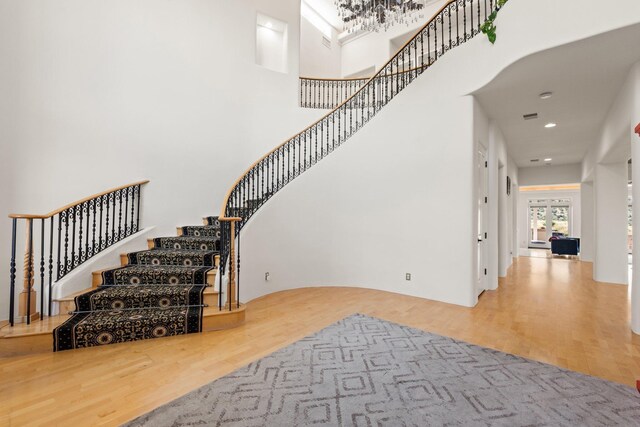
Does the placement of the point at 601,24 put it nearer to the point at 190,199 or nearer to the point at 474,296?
the point at 474,296

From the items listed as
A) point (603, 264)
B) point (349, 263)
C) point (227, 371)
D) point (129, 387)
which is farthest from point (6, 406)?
point (603, 264)

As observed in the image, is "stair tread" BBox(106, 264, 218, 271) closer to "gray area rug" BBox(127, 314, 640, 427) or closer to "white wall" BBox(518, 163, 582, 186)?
"gray area rug" BBox(127, 314, 640, 427)

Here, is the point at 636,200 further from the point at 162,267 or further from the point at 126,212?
the point at 126,212

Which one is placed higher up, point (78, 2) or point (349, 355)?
point (78, 2)

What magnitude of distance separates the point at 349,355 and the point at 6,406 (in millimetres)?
2615

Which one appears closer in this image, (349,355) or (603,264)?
(349,355)

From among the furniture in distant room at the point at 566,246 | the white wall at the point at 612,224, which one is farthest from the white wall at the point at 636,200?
the furniture in distant room at the point at 566,246

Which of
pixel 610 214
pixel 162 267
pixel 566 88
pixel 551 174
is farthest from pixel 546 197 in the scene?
pixel 162 267

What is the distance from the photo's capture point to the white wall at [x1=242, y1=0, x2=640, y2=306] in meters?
4.53

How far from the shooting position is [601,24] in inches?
122

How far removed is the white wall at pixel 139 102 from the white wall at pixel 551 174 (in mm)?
8972

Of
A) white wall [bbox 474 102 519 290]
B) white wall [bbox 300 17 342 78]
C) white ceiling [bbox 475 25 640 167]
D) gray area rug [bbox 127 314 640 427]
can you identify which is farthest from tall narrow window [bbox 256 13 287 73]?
gray area rug [bbox 127 314 640 427]

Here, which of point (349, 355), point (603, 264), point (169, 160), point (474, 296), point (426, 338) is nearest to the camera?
point (349, 355)

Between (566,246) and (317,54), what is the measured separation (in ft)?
35.4
